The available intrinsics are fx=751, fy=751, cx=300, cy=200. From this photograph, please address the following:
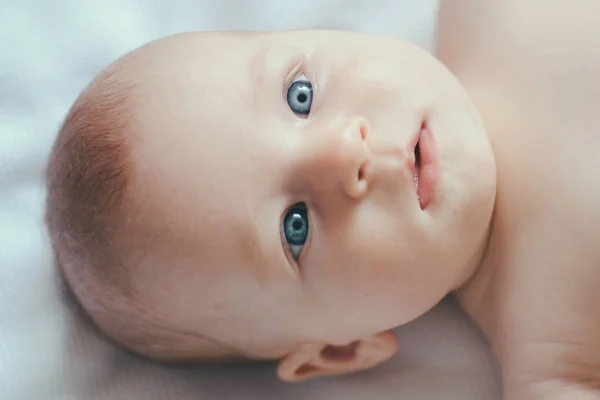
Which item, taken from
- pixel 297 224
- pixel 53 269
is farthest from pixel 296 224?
pixel 53 269

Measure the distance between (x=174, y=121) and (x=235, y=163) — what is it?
90mm

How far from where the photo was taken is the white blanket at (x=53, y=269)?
3.62 ft

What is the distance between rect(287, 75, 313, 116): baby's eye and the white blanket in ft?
1.30

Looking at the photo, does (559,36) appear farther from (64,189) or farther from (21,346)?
(21,346)

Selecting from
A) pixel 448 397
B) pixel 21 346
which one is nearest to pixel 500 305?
pixel 448 397

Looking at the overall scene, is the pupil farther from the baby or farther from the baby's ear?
the baby's ear

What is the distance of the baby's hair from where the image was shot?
35.8 inches

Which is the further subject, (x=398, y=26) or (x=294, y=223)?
(x=398, y=26)

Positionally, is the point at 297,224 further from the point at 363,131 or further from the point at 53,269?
the point at 53,269

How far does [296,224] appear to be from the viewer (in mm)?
931

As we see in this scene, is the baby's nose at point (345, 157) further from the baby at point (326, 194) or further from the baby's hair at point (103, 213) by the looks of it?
the baby's hair at point (103, 213)

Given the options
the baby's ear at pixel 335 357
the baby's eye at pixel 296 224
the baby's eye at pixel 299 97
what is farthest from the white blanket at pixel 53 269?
the baby's eye at pixel 299 97

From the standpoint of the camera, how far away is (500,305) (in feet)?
3.34

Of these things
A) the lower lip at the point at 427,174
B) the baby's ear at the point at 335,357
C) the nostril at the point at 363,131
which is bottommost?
the baby's ear at the point at 335,357
